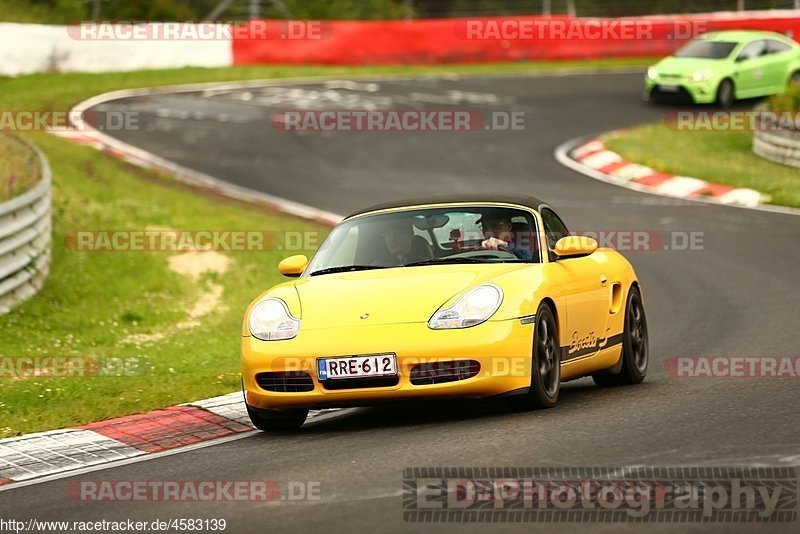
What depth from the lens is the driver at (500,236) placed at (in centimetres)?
934

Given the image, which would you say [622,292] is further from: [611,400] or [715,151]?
[715,151]

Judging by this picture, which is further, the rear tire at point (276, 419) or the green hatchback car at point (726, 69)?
the green hatchback car at point (726, 69)

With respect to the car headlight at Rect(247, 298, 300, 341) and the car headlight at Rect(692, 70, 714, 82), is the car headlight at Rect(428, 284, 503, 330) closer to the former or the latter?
the car headlight at Rect(247, 298, 300, 341)

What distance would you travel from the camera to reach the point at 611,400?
30.2ft

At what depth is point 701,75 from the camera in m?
29.4

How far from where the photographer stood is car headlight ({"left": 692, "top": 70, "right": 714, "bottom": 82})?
29391 millimetres

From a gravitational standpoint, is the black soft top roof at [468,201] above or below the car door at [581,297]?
above

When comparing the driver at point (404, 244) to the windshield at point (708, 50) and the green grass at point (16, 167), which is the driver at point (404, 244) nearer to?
the green grass at point (16, 167)

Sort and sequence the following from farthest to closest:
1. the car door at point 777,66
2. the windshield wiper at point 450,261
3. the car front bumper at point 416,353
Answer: the car door at point 777,66 < the windshield wiper at point 450,261 < the car front bumper at point 416,353

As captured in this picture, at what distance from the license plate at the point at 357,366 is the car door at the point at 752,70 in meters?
23.2

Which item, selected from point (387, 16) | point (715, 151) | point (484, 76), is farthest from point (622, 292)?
point (387, 16)

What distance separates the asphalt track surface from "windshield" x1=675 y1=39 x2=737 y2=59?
1.43 meters

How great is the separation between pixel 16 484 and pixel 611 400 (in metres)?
3.69

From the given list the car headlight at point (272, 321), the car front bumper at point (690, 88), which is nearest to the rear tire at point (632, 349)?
the car headlight at point (272, 321)
